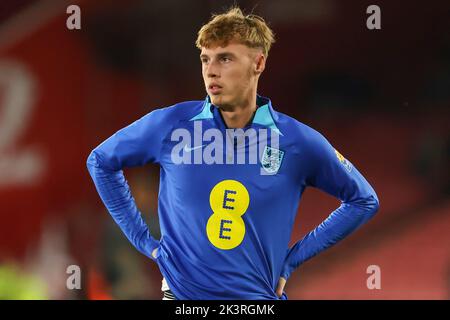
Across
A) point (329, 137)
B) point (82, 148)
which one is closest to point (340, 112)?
point (329, 137)

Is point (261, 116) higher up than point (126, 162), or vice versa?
point (261, 116)

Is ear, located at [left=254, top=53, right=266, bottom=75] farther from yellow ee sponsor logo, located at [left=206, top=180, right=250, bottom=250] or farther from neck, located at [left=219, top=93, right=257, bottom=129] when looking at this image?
yellow ee sponsor logo, located at [left=206, top=180, right=250, bottom=250]

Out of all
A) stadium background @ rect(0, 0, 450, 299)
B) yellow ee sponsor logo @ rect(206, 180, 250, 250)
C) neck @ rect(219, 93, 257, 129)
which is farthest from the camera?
stadium background @ rect(0, 0, 450, 299)

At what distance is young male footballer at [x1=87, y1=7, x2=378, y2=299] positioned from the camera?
2146 mm

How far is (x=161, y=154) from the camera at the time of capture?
7.42 ft

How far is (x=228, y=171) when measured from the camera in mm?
2184

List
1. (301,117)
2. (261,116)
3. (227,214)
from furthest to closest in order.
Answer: (301,117)
(261,116)
(227,214)

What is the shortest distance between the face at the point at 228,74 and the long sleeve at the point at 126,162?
0.66ft

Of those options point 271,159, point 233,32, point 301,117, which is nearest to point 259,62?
point 233,32

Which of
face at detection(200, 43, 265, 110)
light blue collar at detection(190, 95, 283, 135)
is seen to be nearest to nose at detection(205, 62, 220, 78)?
face at detection(200, 43, 265, 110)

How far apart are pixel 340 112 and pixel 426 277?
3.07 ft

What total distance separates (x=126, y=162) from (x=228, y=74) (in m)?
0.42

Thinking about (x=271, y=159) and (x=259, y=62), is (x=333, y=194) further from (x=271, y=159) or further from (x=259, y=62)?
(x=259, y=62)
